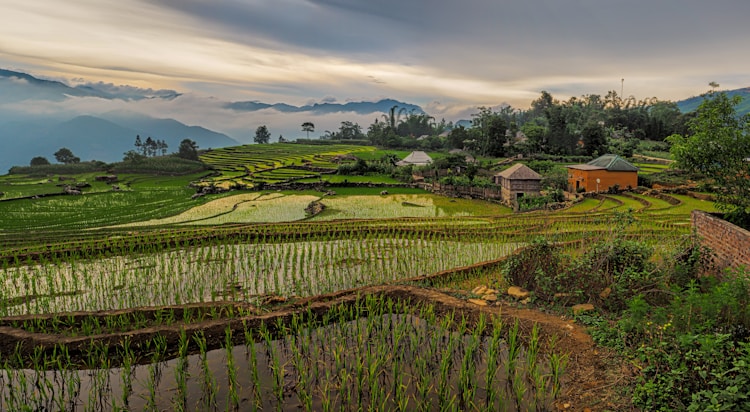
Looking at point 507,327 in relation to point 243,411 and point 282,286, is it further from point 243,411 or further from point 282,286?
point 282,286

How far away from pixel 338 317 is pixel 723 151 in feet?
30.2

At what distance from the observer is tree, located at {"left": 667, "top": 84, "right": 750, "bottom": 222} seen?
856 centimetres

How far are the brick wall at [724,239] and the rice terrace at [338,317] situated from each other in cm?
46

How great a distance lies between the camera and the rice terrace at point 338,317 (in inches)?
200

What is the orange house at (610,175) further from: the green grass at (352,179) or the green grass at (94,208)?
the green grass at (94,208)

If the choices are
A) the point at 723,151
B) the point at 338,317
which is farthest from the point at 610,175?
the point at 338,317

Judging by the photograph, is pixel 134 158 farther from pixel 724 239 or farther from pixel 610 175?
pixel 724 239

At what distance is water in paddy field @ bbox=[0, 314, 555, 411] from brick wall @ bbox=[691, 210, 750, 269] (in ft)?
16.1

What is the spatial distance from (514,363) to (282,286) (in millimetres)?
5691

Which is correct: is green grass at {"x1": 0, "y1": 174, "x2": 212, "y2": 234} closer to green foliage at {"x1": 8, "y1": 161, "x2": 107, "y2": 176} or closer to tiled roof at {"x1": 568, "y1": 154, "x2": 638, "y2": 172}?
green foliage at {"x1": 8, "y1": 161, "x2": 107, "y2": 176}

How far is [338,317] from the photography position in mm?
7379

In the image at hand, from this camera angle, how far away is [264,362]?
19.6 ft

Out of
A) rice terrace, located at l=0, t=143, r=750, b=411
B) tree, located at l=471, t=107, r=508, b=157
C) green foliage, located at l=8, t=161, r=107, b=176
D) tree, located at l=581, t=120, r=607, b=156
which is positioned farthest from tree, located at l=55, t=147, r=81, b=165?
tree, located at l=581, t=120, r=607, b=156

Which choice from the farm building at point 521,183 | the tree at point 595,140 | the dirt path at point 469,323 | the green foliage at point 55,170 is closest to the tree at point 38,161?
the green foliage at point 55,170
